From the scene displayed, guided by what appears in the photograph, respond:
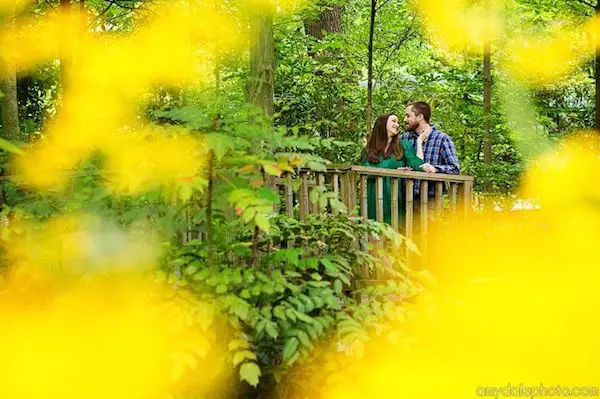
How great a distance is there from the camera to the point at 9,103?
24.0ft

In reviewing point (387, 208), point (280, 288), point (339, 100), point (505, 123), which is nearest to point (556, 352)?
point (387, 208)

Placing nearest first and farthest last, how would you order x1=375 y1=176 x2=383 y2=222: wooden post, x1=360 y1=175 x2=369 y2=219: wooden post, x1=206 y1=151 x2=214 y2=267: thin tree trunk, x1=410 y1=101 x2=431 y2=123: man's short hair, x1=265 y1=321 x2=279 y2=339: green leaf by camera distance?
x1=265 y1=321 x2=279 y2=339: green leaf → x1=206 y1=151 x2=214 y2=267: thin tree trunk → x1=360 y1=175 x2=369 y2=219: wooden post → x1=375 y1=176 x2=383 y2=222: wooden post → x1=410 y1=101 x2=431 y2=123: man's short hair

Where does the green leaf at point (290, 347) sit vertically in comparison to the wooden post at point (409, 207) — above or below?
below

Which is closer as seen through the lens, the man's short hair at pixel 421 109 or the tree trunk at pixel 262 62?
the tree trunk at pixel 262 62

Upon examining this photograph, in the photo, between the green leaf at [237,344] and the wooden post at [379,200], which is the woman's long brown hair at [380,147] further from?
the green leaf at [237,344]

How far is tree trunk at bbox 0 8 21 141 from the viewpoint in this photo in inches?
282

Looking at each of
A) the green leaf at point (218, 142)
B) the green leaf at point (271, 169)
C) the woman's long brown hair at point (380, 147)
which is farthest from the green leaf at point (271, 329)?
the woman's long brown hair at point (380, 147)

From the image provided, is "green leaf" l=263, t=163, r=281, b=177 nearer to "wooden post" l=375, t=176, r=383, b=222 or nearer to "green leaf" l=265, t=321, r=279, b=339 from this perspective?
"green leaf" l=265, t=321, r=279, b=339

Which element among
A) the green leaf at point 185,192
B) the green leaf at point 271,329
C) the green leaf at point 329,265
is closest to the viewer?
the green leaf at point 185,192

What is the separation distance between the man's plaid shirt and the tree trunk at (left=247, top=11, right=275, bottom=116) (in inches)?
61.8

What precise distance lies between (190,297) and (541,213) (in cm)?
882

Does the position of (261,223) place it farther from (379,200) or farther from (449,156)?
(449,156)

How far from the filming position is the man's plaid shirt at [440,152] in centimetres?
662

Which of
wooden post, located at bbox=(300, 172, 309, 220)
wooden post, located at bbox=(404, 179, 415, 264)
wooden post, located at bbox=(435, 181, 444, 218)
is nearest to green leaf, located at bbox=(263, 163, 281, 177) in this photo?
wooden post, located at bbox=(300, 172, 309, 220)
